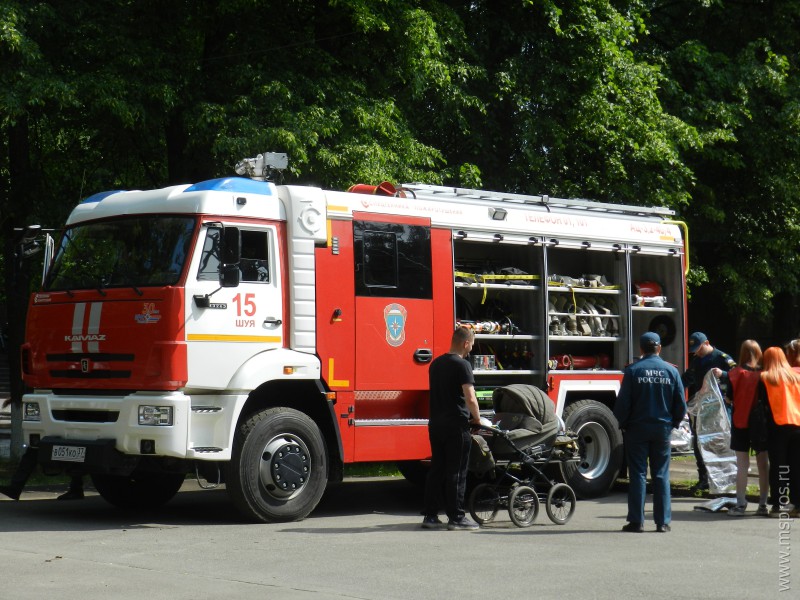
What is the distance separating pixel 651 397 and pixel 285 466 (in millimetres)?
3441

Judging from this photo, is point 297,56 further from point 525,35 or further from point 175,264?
point 175,264

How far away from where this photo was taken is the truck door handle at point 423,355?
12.2 meters

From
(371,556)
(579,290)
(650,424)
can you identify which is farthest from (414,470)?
(371,556)

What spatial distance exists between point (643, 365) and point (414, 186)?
325cm

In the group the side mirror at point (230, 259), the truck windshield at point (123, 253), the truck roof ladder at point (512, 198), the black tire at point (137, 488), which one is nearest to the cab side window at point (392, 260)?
the truck roof ladder at point (512, 198)

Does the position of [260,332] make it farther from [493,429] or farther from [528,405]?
[528,405]

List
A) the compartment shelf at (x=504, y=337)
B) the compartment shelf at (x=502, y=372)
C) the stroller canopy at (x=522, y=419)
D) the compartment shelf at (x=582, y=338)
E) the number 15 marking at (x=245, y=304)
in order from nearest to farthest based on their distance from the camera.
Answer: the number 15 marking at (x=245, y=304) < the stroller canopy at (x=522, y=419) < the compartment shelf at (x=502, y=372) < the compartment shelf at (x=504, y=337) < the compartment shelf at (x=582, y=338)

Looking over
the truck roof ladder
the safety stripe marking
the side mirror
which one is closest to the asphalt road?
the safety stripe marking

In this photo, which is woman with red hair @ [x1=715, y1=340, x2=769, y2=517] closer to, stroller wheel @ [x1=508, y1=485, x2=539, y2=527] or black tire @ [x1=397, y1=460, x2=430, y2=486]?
stroller wheel @ [x1=508, y1=485, x2=539, y2=527]

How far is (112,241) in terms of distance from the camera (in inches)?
447

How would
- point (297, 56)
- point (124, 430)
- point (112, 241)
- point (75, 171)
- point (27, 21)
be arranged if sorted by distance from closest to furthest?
point (124, 430), point (112, 241), point (27, 21), point (297, 56), point (75, 171)

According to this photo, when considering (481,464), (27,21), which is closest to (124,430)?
(481,464)

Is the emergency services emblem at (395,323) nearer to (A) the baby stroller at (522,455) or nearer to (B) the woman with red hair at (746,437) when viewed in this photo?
(A) the baby stroller at (522,455)

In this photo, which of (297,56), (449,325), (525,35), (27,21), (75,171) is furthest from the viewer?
(525,35)
